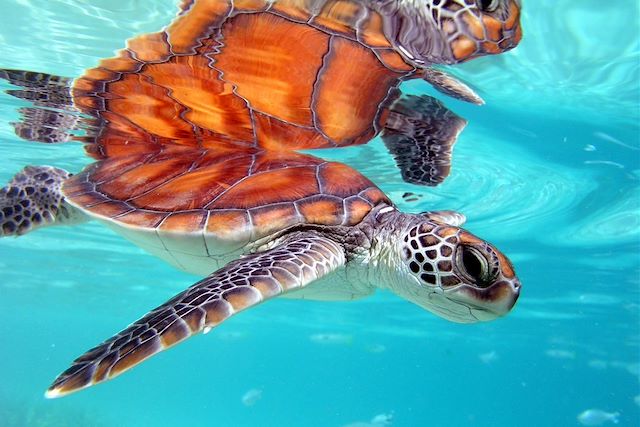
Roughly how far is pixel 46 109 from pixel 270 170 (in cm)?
436

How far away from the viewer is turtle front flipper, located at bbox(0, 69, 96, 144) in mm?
6098

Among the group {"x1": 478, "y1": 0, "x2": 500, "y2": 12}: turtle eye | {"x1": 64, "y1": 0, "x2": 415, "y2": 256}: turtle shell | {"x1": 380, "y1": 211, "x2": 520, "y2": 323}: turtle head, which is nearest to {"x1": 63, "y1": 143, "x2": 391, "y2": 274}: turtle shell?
{"x1": 64, "y1": 0, "x2": 415, "y2": 256}: turtle shell

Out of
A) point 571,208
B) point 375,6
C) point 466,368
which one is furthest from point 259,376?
point 375,6

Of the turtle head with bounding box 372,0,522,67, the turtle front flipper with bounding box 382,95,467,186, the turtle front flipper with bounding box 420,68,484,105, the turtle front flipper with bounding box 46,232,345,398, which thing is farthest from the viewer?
the turtle front flipper with bounding box 382,95,467,186

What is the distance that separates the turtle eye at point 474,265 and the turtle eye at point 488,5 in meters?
2.02

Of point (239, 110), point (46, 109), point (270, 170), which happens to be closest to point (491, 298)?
point (270, 170)

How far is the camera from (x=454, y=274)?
338 cm

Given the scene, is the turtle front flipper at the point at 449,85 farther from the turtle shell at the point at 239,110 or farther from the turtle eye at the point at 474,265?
the turtle eye at the point at 474,265

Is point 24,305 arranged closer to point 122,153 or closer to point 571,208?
point 122,153

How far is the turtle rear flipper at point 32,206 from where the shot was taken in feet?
18.1

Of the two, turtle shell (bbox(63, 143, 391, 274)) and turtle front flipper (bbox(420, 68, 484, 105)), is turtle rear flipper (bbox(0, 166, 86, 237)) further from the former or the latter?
turtle front flipper (bbox(420, 68, 484, 105))

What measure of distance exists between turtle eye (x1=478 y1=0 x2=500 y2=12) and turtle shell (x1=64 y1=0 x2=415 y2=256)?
2.96ft

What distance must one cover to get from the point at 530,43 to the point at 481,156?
372 centimetres

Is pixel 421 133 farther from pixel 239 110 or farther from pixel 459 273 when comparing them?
pixel 459 273
